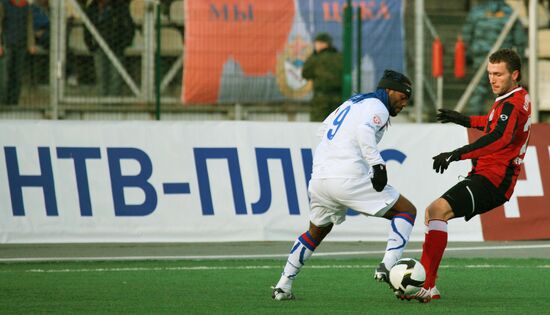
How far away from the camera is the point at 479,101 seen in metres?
19.8

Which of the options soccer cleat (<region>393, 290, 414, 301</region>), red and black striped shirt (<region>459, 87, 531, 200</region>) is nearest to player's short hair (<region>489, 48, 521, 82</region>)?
red and black striped shirt (<region>459, 87, 531, 200</region>)

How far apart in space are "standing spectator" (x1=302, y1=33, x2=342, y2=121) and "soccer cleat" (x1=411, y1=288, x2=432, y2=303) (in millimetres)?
8162

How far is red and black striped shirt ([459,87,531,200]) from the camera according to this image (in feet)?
30.5

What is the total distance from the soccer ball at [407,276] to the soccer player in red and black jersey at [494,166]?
0.13 metres

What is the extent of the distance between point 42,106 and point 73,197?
402 centimetres

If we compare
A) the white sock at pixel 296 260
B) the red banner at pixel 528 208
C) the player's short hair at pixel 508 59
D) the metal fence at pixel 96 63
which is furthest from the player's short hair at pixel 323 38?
the white sock at pixel 296 260

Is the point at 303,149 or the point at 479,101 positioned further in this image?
the point at 479,101

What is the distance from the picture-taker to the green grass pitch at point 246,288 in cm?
899

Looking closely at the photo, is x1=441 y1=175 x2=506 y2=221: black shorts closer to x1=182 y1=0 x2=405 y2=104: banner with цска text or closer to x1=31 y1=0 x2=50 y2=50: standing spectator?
x1=182 y1=0 x2=405 y2=104: banner with цска text

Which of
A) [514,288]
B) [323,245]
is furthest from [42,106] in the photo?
[514,288]

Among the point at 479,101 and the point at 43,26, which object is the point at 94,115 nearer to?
the point at 43,26

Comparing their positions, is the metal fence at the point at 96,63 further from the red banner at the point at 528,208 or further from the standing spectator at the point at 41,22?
the red banner at the point at 528,208

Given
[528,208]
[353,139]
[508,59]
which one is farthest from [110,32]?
[508,59]

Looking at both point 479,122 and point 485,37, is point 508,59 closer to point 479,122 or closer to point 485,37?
point 479,122
